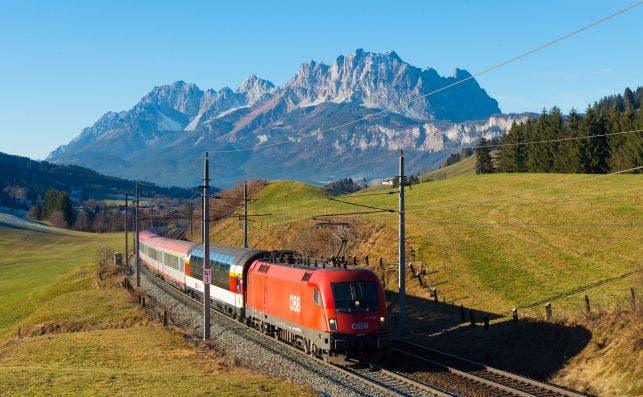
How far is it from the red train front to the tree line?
5676cm

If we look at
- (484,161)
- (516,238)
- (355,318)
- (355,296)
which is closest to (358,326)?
(355,318)

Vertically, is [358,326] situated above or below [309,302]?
below

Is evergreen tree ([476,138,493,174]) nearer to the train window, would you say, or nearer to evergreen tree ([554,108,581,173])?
evergreen tree ([554,108,581,173])

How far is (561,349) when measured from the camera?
2842 cm

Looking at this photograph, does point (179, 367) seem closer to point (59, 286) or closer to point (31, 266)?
point (59, 286)

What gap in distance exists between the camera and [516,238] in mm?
53594

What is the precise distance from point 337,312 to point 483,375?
627 centimetres

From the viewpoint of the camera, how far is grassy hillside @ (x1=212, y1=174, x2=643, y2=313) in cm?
4178

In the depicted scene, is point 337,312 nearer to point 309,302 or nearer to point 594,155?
point 309,302

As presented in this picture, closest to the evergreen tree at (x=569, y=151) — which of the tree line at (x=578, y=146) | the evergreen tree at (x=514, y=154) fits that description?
the tree line at (x=578, y=146)

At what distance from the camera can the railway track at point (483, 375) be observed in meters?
22.9

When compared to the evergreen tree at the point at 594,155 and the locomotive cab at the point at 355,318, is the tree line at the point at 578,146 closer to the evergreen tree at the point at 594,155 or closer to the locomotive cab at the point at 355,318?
the evergreen tree at the point at 594,155

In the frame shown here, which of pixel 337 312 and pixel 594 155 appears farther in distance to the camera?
pixel 594 155

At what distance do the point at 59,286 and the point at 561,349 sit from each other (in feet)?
211
